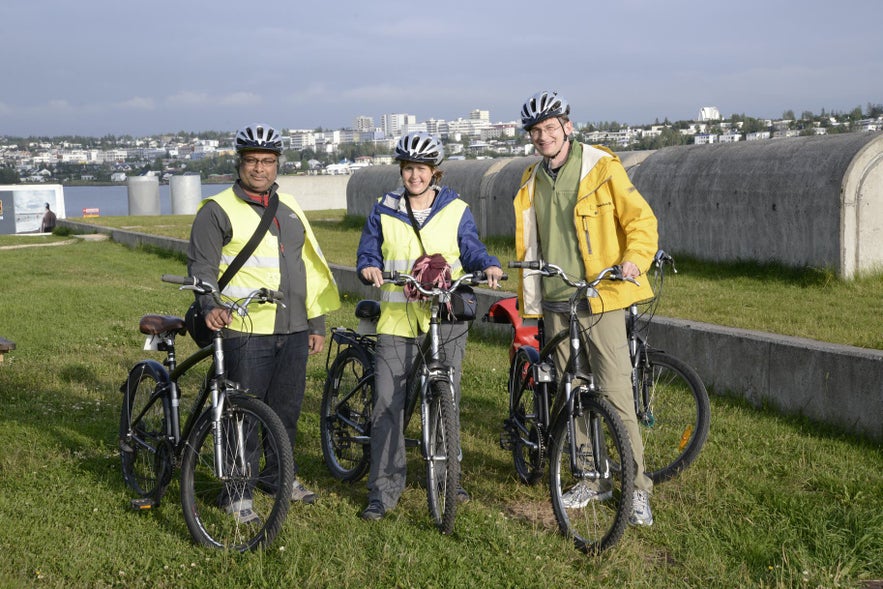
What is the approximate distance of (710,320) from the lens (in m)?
9.62

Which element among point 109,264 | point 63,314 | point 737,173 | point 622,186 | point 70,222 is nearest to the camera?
point 622,186

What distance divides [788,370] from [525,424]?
227 centimetres

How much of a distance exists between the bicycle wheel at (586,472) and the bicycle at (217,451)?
4.51 ft

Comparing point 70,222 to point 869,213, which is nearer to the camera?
point 869,213

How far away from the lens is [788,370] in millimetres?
7555

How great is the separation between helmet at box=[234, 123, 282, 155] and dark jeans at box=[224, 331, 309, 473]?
101cm

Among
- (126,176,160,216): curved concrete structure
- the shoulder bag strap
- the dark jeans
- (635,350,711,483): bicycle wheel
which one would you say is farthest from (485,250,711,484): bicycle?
(126,176,160,216): curved concrete structure

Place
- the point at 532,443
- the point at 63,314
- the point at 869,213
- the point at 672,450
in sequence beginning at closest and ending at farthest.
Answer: the point at 532,443, the point at 672,450, the point at 869,213, the point at 63,314

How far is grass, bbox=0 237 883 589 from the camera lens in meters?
4.98

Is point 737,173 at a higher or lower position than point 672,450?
higher

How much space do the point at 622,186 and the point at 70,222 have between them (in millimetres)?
32160

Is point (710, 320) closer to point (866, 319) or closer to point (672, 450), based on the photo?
point (866, 319)

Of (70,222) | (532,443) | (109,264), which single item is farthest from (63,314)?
(70,222)

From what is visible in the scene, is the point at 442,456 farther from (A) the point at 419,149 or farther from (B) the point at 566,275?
(A) the point at 419,149
